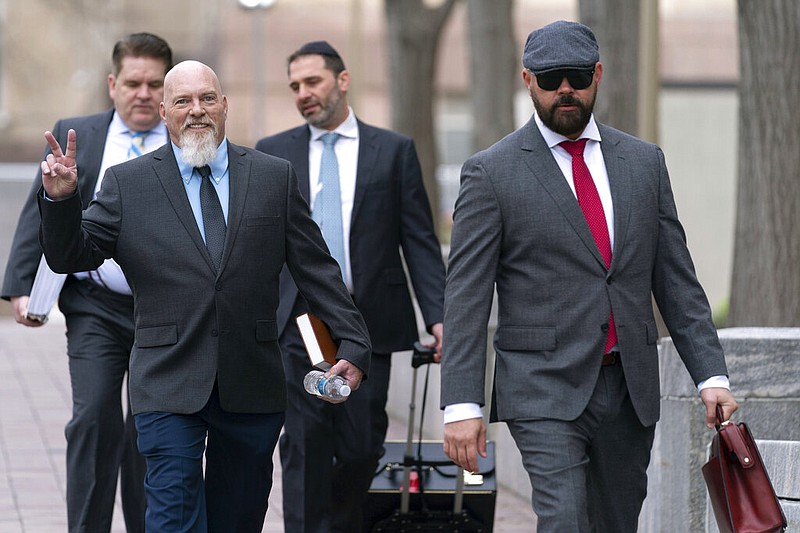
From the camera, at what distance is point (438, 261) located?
6.56 meters

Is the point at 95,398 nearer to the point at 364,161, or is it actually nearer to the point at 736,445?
the point at 364,161

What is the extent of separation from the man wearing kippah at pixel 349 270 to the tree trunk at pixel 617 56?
3.50 meters

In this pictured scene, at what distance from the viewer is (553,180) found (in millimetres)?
4711

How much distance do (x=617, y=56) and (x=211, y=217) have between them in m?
5.47

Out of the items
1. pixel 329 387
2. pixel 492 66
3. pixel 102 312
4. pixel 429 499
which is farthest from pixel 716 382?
pixel 492 66

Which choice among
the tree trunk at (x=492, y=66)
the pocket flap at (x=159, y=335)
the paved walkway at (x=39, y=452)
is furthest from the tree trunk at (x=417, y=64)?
the pocket flap at (x=159, y=335)

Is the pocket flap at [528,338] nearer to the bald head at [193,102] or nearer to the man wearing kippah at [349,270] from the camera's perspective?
the bald head at [193,102]

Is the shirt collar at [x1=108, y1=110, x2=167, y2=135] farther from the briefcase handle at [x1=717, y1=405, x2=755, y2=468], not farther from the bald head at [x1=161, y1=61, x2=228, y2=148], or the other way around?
the briefcase handle at [x1=717, y1=405, x2=755, y2=468]

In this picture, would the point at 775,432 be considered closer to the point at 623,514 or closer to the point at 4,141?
the point at 623,514

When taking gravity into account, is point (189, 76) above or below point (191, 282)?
above

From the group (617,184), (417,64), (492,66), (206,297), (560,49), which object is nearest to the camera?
(560,49)

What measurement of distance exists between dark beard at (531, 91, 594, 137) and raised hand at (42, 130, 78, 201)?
131 cm

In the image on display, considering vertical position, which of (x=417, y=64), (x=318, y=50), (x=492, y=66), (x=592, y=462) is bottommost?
(x=592, y=462)

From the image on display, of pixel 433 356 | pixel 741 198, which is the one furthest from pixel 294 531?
pixel 741 198
